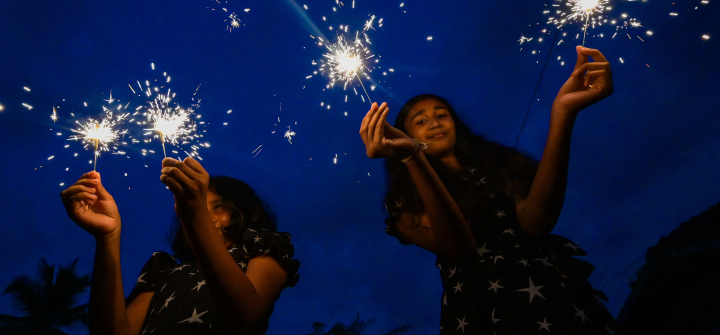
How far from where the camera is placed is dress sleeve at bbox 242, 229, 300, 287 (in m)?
2.68

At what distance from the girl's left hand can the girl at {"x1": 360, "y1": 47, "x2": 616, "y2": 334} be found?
1.15m

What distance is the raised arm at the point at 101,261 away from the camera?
7.90 ft

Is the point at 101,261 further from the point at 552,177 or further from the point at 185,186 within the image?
the point at 552,177

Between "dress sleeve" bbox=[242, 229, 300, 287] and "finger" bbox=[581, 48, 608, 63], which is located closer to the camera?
"finger" bbox=[581, 48, 608, 63]

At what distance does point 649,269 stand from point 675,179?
3735 centimetres

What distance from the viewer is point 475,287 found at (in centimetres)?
224

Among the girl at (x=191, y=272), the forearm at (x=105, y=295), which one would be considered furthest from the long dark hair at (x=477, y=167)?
the forearm at (x=105, y=295)

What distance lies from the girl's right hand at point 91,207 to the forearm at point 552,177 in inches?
132

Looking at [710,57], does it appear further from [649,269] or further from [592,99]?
[592,99]

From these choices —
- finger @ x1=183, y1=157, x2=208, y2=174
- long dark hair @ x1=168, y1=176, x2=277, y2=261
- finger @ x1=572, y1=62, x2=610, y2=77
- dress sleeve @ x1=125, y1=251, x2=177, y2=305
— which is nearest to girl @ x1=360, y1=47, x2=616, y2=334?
finger @ x1=572, y1=62, x2=610, y2=77

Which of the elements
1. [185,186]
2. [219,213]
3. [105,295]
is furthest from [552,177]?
[105,295]

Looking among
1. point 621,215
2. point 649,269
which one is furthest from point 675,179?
point 649,269

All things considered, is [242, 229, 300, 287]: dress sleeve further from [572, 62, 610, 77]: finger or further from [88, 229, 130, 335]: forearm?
[572, 62, 610, 77]: finger

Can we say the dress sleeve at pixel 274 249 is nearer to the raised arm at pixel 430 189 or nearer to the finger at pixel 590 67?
the raised arm at pixel 430 189
